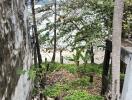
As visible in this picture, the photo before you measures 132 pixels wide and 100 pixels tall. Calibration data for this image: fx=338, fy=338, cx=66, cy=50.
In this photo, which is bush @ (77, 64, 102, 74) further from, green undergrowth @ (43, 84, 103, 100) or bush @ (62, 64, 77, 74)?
green undergrowth @ (43, 84, 103, 100)

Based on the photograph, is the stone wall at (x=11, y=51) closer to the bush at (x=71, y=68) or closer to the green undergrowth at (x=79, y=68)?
the green undergrowth at (x=79, y=68)

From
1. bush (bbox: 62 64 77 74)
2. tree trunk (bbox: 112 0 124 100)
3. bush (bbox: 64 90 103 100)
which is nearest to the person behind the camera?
tree trunk (bbox: 112 0 124 100)

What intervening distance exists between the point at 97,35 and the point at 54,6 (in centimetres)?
342

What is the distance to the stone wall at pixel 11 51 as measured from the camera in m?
7.96

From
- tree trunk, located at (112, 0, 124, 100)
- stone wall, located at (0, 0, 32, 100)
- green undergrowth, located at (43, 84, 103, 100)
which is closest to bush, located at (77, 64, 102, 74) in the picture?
green undergrowth, located at (43, 84, 103, 100)

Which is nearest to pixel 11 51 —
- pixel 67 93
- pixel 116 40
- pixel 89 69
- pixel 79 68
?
pixel 116 40

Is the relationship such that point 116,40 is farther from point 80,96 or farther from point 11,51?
point 80,96

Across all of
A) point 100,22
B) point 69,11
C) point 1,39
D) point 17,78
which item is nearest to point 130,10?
point 100,22

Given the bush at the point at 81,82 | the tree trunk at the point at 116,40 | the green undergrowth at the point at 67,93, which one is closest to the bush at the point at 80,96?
the green undergrowth at the point at 67,93

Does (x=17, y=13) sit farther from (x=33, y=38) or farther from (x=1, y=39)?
(x=33, y=38)

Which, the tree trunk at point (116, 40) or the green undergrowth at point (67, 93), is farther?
the green undergrowth at point (67, 93)

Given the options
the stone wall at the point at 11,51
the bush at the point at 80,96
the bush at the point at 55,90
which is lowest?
the bush at the point at 80,96

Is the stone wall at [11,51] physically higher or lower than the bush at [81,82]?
higher

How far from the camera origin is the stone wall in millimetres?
7955
